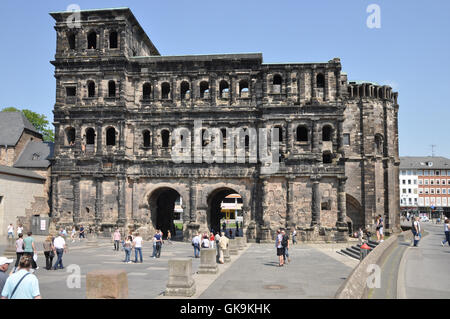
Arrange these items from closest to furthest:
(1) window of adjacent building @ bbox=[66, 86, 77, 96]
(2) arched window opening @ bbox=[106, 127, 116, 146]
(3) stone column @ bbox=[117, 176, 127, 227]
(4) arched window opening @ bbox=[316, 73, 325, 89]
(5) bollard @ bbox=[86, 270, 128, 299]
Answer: (5) bollard @ bbox=[86, 270, 128, 299] → (3) stone column @ bbox=[117, 176, 127, 227] → (4) arched window opening @ bbox=[316, 73, 325, 89] → (1) window of adjacent building @ bbox=[66, 86, 77, 96] → (2) arched window opening @ bbox=[106, 127, 116, 146]

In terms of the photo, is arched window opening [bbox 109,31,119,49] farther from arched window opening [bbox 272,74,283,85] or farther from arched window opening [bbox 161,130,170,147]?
arched window opening [bbox 272,74,283,85]

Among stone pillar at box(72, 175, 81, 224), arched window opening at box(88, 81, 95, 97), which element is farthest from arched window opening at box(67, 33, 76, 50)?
stone pillar at box(72, 175, 81, 224)

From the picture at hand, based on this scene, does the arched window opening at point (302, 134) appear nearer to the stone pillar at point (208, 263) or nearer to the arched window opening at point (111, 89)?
the arched window opening at point (111, 89)

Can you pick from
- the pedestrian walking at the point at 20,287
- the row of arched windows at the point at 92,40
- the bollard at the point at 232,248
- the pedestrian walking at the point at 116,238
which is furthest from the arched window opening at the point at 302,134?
the pedestrian walking at the point at 20,287

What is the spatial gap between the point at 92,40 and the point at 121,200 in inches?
670

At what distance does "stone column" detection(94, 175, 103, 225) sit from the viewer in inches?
1511

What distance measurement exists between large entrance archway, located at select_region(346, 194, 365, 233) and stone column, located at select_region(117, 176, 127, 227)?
82.0 ft

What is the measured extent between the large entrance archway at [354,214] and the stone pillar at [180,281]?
3650 cm

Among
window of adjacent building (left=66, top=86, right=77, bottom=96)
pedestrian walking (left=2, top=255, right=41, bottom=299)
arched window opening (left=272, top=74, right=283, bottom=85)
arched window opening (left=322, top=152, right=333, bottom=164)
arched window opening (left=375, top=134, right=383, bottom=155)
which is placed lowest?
pedestrian walking (left=2, top=255, right=41, bottom=299)

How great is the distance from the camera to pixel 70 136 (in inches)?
1625

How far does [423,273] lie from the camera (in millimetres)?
17047

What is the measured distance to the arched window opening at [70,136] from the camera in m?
40.6
